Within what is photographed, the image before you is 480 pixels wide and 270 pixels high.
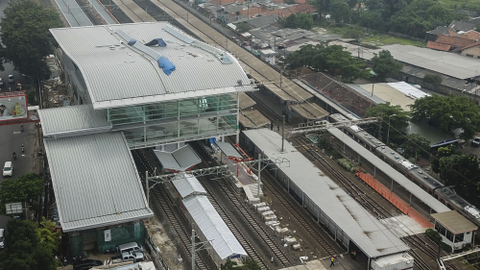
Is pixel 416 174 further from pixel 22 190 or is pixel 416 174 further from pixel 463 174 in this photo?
pixel 22 190

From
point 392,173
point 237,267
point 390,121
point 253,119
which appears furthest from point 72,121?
point 390,121

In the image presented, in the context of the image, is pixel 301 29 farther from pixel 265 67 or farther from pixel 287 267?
pixel 287 267

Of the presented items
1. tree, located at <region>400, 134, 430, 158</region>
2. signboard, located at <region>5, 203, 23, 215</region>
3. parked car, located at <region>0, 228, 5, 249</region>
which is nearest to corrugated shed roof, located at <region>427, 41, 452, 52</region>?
tree, located at <region>400, 134, 430, 158</region>

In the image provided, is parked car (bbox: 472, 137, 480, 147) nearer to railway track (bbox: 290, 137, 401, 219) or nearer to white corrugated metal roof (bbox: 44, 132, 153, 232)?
railway track (bbox: 290, 137, 401, 219)

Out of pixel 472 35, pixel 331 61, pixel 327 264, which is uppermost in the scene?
pixel 331 61

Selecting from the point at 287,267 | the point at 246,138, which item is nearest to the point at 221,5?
the point at 246,138

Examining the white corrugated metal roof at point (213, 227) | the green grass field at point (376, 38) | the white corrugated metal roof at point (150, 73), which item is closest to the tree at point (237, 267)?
the white corrugated metal roof at point (213, 227)
